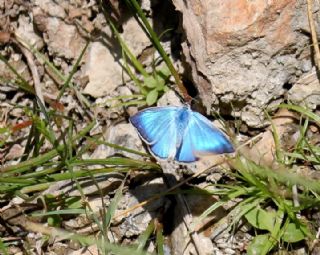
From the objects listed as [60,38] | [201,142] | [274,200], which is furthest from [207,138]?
[60,38]

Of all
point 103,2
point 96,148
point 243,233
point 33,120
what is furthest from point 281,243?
point 103,2

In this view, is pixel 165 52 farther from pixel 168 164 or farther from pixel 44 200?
pixel 44 200

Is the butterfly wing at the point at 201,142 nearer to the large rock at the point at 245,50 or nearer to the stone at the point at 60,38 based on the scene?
the large rock at the point at 245,50

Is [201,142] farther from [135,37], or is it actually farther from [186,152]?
[135,37]

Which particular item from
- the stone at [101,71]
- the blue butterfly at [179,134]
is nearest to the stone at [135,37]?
the stone at [101,71]

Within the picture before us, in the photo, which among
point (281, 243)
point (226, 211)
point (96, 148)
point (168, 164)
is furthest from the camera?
point (96, 148)

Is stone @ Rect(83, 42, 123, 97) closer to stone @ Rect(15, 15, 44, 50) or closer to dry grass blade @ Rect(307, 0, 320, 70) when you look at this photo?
stone @ Rect(15, 15, 44, 50)

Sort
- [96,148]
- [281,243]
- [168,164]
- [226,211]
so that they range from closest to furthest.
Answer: [281,243], [226,211], [168,164], [96,148]
